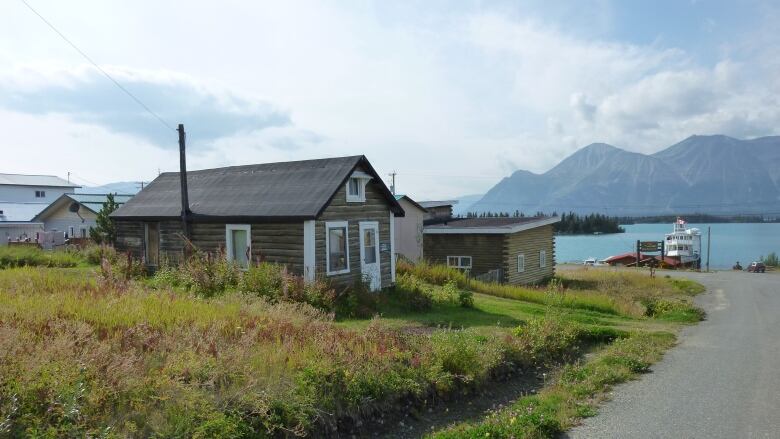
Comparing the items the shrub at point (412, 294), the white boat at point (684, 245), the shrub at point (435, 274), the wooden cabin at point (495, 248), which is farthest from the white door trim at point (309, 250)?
the white boat at point (684, 245)

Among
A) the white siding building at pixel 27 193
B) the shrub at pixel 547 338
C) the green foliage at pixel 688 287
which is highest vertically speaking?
the white siding building at pixel 27 193

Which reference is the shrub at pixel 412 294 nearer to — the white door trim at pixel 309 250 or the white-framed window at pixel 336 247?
the white-framed window at pixel 336 247

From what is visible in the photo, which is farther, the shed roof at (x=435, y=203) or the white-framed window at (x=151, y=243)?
the shed roof at (x=435, y=203)

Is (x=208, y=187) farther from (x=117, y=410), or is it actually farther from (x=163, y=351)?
(x=117, y=410)

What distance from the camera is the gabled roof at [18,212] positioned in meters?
45.5

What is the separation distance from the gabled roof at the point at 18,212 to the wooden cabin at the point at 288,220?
30631 mm

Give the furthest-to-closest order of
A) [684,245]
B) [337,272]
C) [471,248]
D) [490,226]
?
[684,245] < [471,248] < [490,226] < [337,272]

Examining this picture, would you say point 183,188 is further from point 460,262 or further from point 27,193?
point 27,193

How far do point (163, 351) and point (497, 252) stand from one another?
79.3ft

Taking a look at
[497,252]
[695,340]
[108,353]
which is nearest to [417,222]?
[497,252]

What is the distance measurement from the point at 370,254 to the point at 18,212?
4229cm

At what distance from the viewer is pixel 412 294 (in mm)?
18000

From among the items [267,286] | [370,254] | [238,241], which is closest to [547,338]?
[267,286]

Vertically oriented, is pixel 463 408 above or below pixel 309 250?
below
